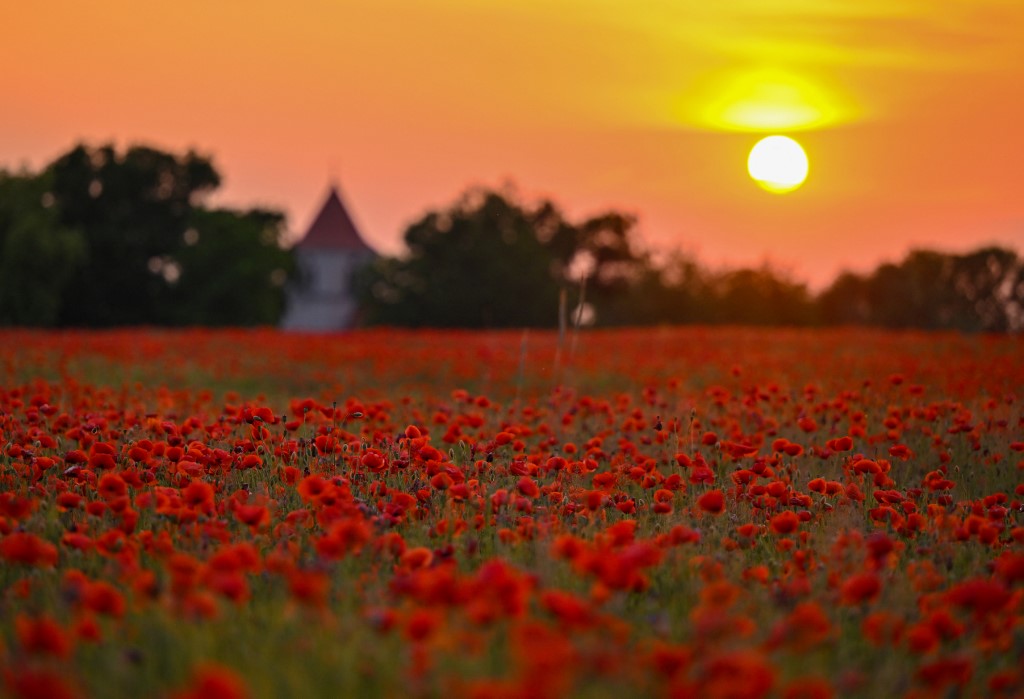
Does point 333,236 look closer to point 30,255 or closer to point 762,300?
point 762,300

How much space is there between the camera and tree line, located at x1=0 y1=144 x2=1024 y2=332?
40.1 meters

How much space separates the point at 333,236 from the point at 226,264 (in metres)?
44.9

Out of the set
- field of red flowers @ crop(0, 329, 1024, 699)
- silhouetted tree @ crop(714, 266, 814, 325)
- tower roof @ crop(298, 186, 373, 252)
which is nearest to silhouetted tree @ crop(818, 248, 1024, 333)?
silhouetted tree @ crop(714, 266, 814, 325)

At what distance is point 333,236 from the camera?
94.4 metres

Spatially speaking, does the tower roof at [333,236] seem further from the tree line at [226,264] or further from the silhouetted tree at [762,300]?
the silhouetted tree at [762,300]

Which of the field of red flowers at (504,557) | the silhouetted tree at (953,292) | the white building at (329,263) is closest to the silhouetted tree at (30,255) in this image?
the silhouetted tree at (953,292)

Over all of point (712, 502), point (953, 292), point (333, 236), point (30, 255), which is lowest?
point (712, 502)

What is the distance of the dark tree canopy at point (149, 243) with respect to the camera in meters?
45.5

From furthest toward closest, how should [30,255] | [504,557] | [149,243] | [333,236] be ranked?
[333,236] → [149,243] → [30,255] → [504,557]

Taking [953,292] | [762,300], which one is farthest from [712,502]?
[762,300]

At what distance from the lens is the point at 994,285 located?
35438 millimetres

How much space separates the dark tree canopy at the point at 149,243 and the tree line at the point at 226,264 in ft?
0.19

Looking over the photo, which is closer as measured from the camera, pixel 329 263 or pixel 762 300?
pixel 762 300

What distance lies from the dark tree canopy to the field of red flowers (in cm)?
3846
